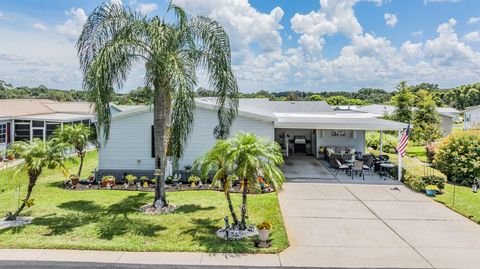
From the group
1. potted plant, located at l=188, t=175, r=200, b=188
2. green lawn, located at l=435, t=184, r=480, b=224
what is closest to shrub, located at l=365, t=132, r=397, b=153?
green lawn, located at l=435, t=184, r=480, b=224

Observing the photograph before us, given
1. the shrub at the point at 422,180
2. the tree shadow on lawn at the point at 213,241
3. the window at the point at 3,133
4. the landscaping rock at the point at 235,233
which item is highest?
the window at the point at 3,133

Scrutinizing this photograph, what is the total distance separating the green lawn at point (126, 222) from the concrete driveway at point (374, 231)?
67 cm

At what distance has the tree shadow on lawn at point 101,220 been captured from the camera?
31.1 feet

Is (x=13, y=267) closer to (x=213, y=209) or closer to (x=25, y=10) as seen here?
(x=213, y=209)

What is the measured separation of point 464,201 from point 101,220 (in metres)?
12.9

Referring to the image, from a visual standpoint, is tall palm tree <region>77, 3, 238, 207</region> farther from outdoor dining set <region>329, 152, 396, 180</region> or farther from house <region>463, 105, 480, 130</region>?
house <region>463, 105, 480, 130</region>

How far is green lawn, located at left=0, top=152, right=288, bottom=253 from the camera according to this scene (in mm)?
A: 8492

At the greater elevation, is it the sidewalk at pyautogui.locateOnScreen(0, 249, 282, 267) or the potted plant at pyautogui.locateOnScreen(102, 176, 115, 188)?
the potted plant at pyautogui.locateOnScreen(102, 176, 115, 188)

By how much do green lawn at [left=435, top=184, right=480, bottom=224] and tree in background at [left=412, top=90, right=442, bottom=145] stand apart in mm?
13792

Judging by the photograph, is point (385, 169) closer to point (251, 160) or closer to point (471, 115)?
point (251, 160)

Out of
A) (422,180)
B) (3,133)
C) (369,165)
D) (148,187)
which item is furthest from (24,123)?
(422,180)

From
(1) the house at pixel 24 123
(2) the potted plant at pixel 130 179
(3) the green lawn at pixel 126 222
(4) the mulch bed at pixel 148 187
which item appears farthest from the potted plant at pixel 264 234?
(1) the house at pixel 24 123

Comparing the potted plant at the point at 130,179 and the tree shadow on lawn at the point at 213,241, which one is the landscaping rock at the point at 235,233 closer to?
the tree shadow on lawn at the point at 213,241

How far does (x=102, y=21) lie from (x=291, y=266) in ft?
28.9
